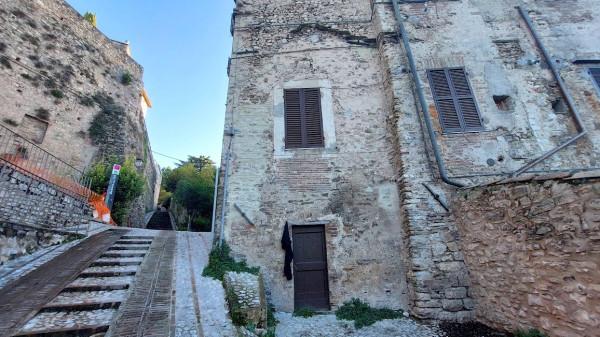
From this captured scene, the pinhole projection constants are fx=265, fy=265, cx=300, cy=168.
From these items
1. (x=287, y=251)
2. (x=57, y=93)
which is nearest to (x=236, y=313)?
(x=287, y=251)

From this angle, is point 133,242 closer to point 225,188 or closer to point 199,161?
point 225,188

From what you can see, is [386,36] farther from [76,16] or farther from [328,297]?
[76,16]

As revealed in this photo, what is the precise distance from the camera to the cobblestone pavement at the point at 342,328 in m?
4.50

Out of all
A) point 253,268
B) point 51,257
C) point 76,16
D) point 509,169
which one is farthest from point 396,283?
point 76,16

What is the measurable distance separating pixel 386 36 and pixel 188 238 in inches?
325

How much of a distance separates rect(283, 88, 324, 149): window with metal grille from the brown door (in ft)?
6.99

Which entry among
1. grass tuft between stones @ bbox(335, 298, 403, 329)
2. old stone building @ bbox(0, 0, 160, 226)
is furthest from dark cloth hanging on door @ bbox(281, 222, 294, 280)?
old stone building @ bbox(0, 0, 160, 226)

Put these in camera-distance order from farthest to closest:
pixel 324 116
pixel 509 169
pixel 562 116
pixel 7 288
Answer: pixel 324 116
pixel 562 116
pixel 509 169
pixel 7 288

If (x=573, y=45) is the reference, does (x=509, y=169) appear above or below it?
below

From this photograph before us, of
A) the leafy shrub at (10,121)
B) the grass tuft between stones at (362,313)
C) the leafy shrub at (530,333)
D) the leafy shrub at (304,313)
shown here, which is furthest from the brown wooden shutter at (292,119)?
the leafy shrub at (10,121)

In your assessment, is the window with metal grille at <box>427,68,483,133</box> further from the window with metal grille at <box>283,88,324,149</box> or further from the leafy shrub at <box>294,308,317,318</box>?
the leafy shrub at <box>294,308,317,318</box>

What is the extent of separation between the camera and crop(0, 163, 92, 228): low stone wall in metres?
5.50

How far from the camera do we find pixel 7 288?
3.81 metres

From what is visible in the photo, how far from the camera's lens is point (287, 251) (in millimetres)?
5617
